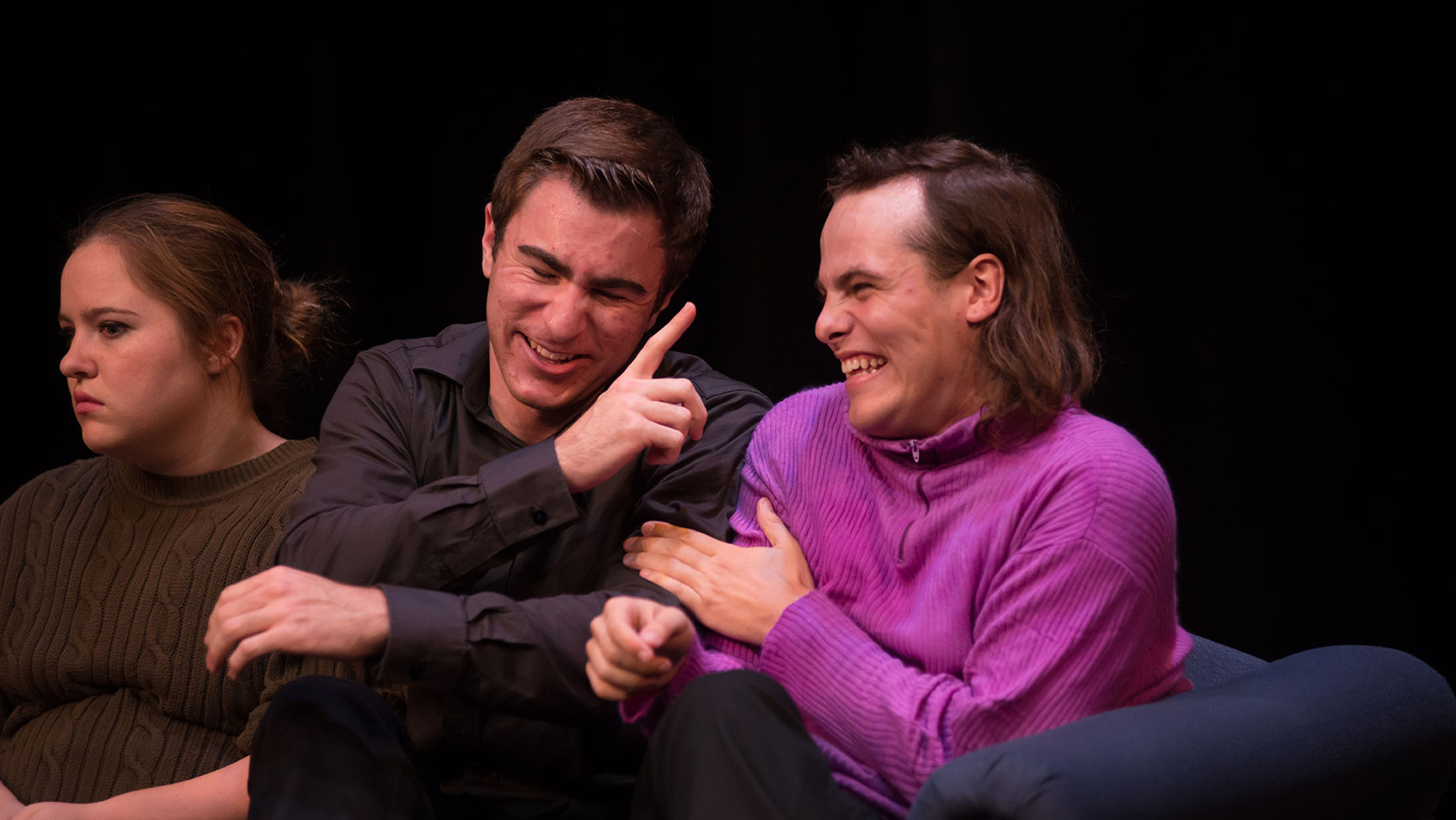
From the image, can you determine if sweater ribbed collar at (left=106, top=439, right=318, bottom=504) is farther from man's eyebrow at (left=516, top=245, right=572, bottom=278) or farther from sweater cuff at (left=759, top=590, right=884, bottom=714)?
sweater cuff at (left=759, top=590, right=884, bottom=714)

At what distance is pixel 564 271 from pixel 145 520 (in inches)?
32.2

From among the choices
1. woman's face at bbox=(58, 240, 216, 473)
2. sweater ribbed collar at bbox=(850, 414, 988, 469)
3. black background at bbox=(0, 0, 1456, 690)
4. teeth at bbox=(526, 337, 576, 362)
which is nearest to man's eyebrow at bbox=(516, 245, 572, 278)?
teeth at bbox=(526, 337, 576, 362)

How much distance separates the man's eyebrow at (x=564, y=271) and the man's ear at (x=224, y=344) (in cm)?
58

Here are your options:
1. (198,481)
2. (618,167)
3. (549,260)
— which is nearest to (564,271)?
(549,260)

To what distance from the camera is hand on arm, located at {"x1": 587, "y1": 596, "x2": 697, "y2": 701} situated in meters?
1.47

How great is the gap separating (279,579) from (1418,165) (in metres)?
2.22

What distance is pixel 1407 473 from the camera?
2.56 meters

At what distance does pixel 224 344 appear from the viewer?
2.12 metres

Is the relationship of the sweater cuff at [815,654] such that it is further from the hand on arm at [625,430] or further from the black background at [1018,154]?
the black background at [1018,154]

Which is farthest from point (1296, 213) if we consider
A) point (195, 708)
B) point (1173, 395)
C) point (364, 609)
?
point (195, 708)

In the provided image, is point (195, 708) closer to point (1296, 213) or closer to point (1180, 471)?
point (1180, 471)

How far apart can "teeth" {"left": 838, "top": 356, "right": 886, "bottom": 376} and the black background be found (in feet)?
3.34

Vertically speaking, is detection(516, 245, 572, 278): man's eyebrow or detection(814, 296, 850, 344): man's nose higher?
detection(516, 245, 572, 278): man's eyebrow

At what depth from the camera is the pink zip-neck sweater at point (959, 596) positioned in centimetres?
148
